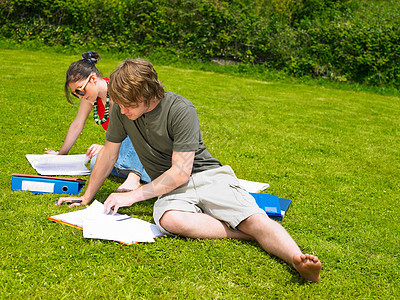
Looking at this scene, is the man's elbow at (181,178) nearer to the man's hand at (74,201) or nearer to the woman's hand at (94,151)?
the man's hand at (74,201)

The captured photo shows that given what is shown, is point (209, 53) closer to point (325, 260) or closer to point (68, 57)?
point (68, 57)

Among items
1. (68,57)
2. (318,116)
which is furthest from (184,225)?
(68,57)

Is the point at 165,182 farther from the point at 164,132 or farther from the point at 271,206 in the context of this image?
the point at 271,206

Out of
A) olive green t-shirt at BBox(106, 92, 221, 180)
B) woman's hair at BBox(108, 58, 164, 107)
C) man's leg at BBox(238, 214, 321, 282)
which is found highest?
woman's hair at BBox(108, 58, 164, 107)

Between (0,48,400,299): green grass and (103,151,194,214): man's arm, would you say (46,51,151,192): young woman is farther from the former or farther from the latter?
(103,151,194,214): man's arm

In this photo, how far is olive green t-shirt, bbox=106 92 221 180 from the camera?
2.93 m

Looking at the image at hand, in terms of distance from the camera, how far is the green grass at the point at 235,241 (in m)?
2.50

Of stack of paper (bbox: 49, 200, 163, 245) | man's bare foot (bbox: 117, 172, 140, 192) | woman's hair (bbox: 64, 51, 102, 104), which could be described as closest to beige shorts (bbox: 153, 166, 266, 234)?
stack of paper (bbox: 49, 200, 163, 245)

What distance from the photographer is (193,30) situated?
12.3m

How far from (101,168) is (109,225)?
485 millimetres

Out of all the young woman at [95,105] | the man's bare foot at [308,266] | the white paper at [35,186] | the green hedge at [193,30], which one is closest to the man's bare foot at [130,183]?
the young woman at [95,105]

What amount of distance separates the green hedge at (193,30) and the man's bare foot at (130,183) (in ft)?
27.7

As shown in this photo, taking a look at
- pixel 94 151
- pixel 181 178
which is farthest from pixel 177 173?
pixel 94 151

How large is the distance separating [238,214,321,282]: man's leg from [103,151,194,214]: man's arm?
1.73 ft
